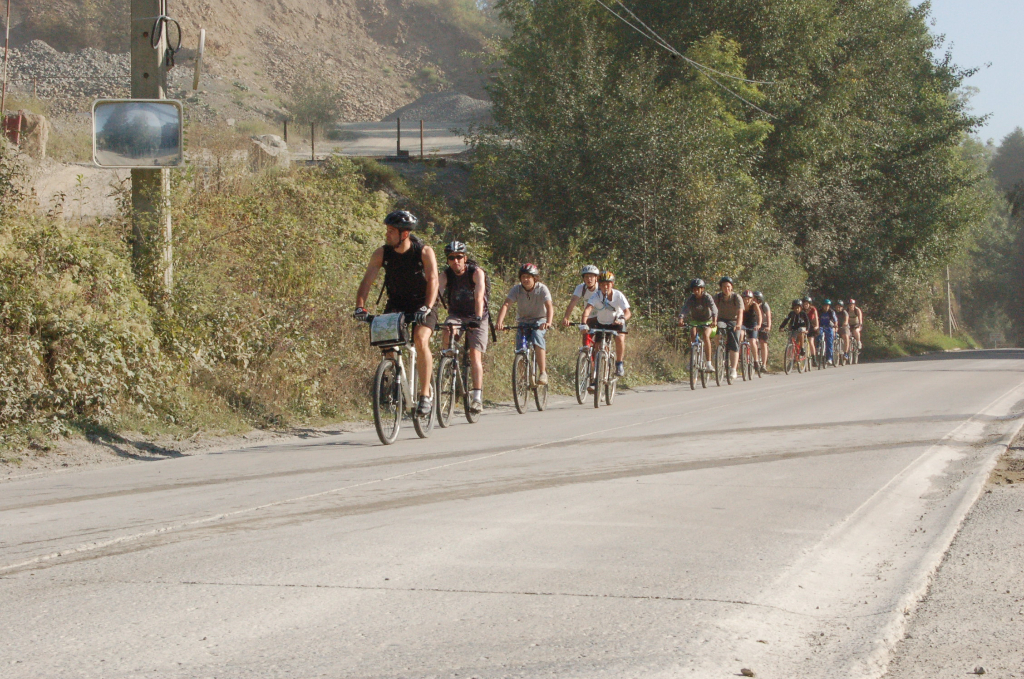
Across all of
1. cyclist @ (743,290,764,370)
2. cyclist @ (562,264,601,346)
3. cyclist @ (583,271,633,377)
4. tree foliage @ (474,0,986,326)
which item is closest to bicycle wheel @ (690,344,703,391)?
cyclist @ (743,290,764,370)

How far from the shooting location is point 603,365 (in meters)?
17.0

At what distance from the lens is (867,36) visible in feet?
139

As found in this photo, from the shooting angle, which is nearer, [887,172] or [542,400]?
[542,400]

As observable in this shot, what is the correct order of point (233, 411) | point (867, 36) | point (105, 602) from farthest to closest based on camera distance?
point (867, 36) < point (233, 411) < point (105, 602)

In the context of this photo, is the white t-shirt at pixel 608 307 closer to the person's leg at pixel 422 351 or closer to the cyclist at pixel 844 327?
the person's leg at pixel 422 351

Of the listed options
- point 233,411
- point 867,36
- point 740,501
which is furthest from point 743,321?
point 867,36

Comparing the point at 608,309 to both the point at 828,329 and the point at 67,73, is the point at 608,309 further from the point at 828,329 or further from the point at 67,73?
the point at 67,73

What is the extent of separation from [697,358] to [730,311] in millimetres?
1774

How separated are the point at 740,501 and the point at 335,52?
318 feet

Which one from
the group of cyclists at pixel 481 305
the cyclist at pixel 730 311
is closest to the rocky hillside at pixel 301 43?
the cyclist at pixel 730 311

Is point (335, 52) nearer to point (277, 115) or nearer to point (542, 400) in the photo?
point (277, 115)

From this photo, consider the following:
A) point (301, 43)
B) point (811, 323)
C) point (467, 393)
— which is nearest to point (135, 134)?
point (467, 393)

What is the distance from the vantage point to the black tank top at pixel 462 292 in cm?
1307

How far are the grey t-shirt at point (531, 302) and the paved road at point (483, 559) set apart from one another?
4915 millimetres
